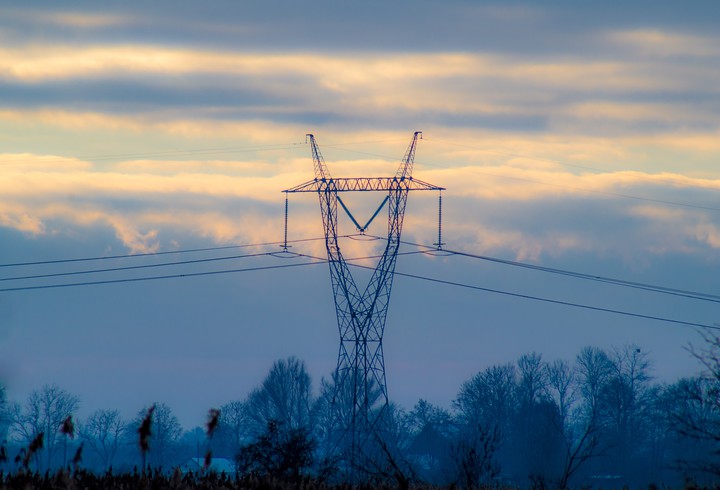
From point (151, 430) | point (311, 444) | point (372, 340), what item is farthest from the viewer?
point (372, 340)

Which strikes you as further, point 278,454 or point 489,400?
point 489,400

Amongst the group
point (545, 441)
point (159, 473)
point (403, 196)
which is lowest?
point (159, 473)

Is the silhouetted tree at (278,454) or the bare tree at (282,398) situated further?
the bare tree at (282,398)

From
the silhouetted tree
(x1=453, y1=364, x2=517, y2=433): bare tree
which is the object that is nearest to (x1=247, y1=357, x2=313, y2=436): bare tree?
(x1=453, y1=364, x2=517, y2=433): bare tree

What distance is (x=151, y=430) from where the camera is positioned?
9.70 meters

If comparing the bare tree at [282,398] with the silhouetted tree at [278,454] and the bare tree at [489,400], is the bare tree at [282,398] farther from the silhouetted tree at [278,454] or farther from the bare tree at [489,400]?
the silhouetted tree at [278,454]

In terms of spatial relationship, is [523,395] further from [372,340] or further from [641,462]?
[372,340]

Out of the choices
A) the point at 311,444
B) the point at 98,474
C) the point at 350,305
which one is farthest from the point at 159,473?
the point at 350,305

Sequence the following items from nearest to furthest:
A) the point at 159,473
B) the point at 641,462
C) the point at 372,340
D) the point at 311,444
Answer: the point at 159,473 < the point at 311,444 < the point at 372,340 < the point at 641,462

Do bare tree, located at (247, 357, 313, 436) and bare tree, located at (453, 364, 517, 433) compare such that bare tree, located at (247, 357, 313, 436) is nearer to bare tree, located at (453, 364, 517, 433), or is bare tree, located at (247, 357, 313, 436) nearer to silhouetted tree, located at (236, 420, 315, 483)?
bare tree, located at (453, 364, 517, 433)

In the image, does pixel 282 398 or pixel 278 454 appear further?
pixel 282 398

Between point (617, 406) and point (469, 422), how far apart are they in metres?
15.2

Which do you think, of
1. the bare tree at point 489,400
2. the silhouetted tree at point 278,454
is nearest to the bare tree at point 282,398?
the bare tree at point 489,400

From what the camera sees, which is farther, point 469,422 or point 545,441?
point 469,422
